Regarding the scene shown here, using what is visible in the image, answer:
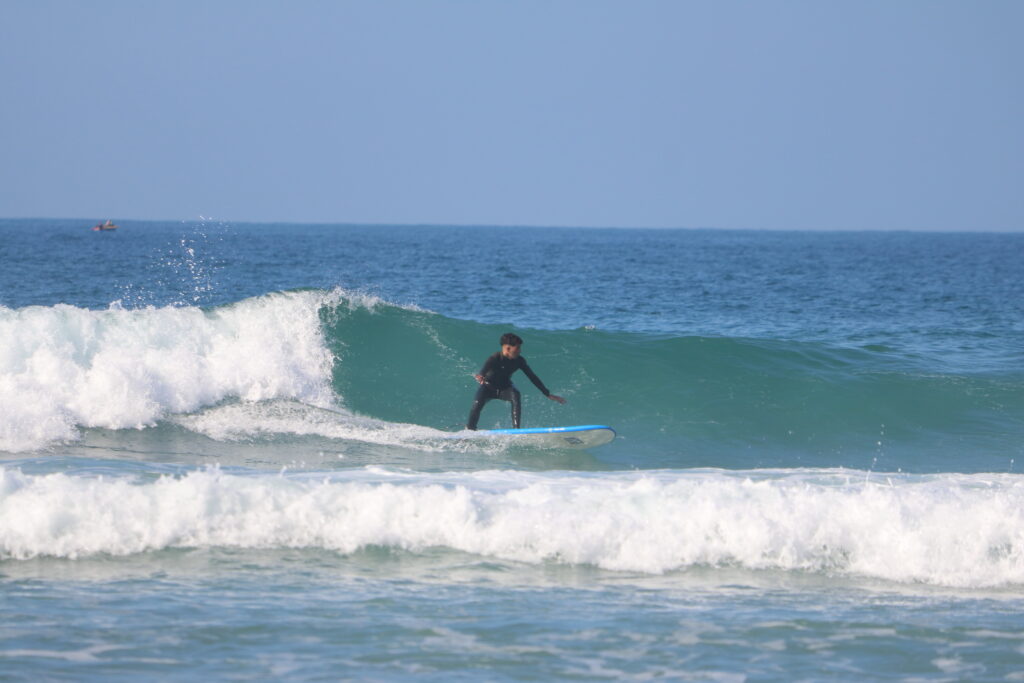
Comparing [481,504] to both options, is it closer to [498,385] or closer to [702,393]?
[498,385]

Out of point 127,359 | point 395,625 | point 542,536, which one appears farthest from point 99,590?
point 127,359

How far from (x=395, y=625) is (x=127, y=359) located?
1000cm

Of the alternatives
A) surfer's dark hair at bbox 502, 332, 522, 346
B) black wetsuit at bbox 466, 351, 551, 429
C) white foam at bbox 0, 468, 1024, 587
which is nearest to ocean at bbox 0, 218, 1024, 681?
white foam at bbox 0, 468, 1024, 587

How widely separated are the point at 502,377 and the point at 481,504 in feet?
13.0

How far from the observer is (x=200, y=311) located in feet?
57.6

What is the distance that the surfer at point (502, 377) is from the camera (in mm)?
12828

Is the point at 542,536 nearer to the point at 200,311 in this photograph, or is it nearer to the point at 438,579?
the point at 438,579

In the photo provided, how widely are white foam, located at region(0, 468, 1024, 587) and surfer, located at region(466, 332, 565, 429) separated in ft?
10.8

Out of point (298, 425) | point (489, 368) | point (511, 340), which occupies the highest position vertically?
point (511, 340)

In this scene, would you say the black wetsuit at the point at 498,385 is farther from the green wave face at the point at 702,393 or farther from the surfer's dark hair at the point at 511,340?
the green wave face at the point at 702,393

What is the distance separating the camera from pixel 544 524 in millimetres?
8867

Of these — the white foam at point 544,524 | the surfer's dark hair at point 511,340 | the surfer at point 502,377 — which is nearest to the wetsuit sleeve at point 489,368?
the surfer at point 502,377

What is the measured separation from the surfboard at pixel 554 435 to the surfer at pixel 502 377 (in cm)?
23

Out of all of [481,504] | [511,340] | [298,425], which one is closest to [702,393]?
[511,340]
